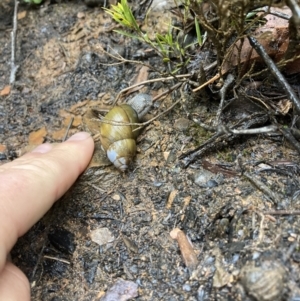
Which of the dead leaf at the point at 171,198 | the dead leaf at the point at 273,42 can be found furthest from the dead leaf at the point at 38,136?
the dead leaf at the point at 273,42

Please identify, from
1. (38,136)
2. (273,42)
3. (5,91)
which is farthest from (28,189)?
(273,42)

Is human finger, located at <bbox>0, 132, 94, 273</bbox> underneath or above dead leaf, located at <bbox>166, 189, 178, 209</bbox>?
above

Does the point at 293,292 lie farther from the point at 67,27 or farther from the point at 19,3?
the point at 19,3

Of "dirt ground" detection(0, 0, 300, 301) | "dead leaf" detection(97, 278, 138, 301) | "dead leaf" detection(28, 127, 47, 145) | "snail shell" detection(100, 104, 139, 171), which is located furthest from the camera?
"dead leaf" detection(28, 127, 47, 145)

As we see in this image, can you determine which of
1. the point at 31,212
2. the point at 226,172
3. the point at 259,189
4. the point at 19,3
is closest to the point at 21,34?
the point at 19,3

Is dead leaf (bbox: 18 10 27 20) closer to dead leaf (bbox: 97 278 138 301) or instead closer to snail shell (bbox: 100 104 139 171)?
snail shell (bbox: 100 104 139 171)

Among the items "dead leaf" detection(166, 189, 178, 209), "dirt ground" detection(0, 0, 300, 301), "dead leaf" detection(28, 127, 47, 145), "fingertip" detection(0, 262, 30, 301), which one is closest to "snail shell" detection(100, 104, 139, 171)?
"dirt ground" detection(0, 0, 300, 301)

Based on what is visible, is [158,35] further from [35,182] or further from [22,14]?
[22,14]
